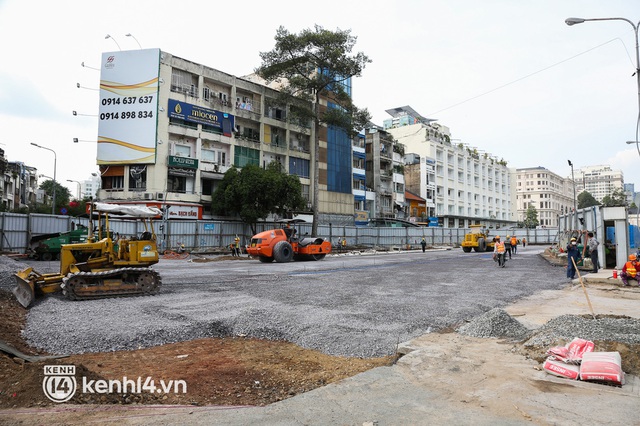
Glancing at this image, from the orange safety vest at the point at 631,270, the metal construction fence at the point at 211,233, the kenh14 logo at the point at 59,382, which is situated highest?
the metal construction fence at the point at 211,233

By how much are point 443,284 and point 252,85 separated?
36.2 meters

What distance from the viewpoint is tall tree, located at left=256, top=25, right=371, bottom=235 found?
40.6m

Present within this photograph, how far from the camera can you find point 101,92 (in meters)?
36.8

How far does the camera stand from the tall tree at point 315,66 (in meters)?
40.6

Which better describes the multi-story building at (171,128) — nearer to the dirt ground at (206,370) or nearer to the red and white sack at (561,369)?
the dirt ground at (206,370)

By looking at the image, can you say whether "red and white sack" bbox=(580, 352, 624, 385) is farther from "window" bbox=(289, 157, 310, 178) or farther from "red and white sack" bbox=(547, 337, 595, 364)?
"window" bbox=(289, 157, 310, 178)

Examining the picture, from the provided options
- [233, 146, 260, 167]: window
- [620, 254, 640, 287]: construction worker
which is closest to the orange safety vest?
[620, 254, 640, 287]: construction worker

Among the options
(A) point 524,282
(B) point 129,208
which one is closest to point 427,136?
(A) point 524,282

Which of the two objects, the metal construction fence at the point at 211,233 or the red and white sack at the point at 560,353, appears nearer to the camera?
the red and white sack at the point at 560,353

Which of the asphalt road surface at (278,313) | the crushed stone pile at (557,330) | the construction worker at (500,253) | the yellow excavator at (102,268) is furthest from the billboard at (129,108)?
the crushed stone pile at (557,330)

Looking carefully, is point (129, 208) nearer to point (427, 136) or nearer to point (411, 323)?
point (411, 323)

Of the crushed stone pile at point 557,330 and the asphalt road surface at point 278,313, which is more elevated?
the crushed stone pile at point 557,330

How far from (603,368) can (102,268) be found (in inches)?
431

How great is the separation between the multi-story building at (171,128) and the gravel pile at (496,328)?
106ft
